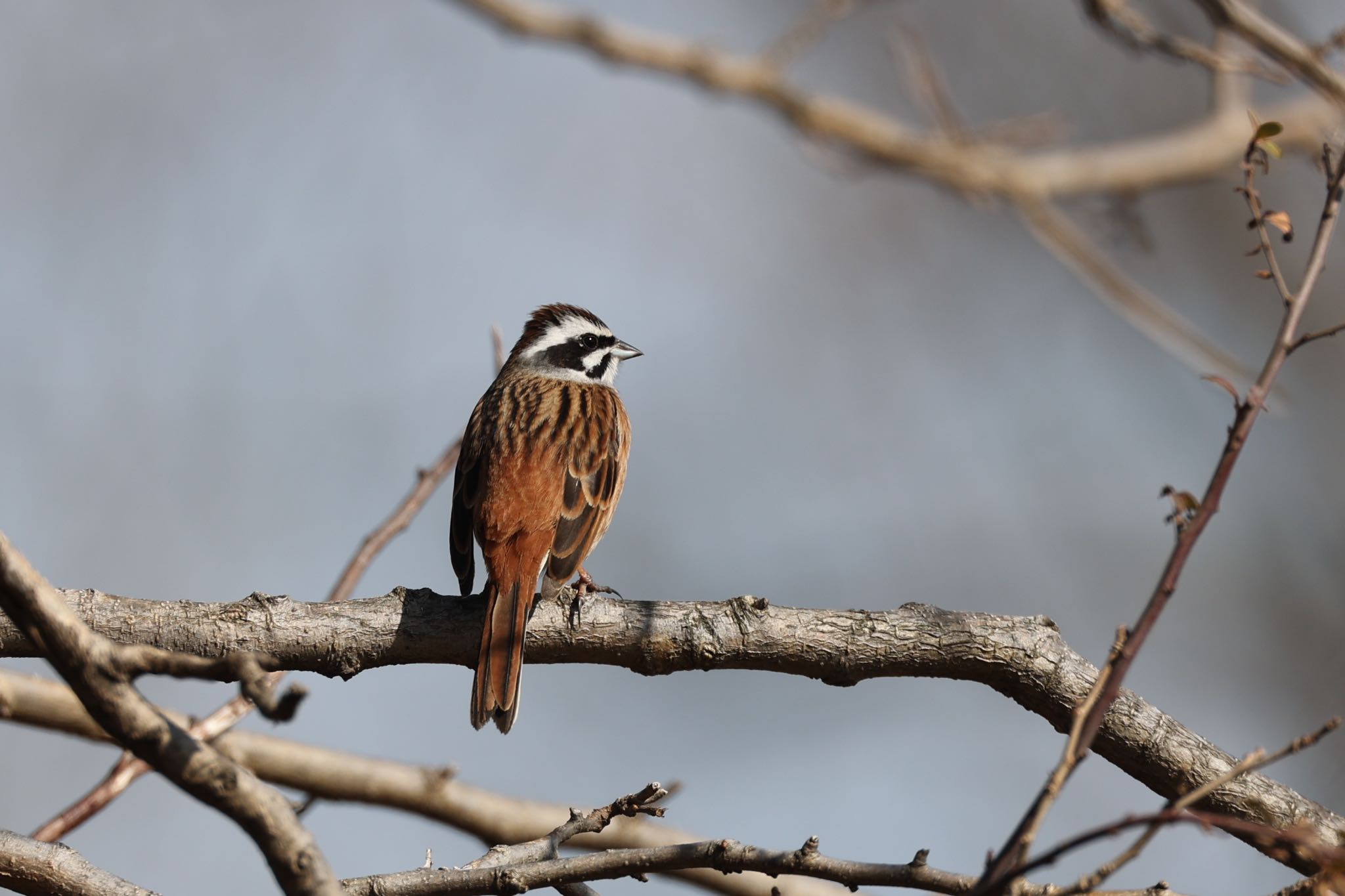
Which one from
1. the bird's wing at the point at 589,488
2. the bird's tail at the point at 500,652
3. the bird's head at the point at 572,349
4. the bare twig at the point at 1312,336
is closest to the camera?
the bare twig at the point at 1312,336

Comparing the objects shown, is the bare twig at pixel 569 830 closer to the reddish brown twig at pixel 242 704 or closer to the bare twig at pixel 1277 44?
the reddish brown twig at pixel 242 704

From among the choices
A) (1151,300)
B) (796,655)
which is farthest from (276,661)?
(1151,300)

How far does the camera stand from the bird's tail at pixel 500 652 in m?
4.61

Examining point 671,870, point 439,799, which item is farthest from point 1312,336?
point 439,799

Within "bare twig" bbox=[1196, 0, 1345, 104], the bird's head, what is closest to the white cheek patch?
the bird's head

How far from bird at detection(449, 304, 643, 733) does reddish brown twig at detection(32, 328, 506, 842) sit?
336 millimetres

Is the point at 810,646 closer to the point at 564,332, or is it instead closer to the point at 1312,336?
the point at 1312,336

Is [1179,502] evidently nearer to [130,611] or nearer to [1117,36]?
[130,611]

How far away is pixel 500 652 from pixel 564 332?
3217 millimetres

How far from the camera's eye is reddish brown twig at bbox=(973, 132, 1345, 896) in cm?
228

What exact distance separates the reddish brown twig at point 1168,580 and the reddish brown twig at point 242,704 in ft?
7.02

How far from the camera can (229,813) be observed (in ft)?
7.73

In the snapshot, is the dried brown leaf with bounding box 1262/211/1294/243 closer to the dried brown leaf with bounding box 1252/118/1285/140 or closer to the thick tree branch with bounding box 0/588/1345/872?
the dried brown leaf with bounding box 1252/118/1285/140

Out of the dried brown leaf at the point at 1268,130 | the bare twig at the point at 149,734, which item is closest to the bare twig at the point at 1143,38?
the dried brown leaf at the point at 1268,130
